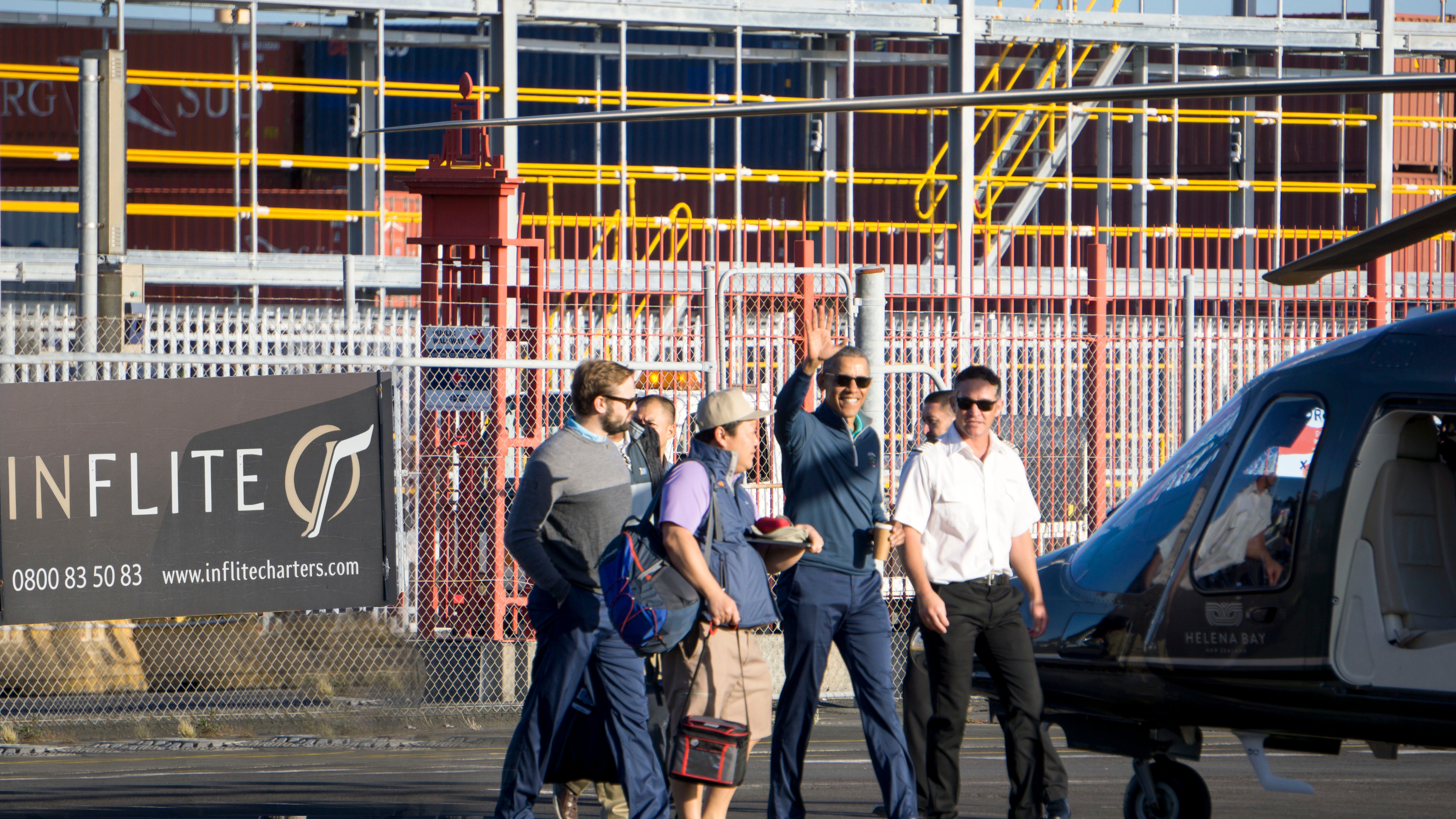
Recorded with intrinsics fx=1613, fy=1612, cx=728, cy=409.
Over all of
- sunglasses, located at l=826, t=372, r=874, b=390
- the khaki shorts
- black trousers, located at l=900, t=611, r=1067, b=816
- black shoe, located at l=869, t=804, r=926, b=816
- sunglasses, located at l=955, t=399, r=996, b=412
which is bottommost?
black shoe, located at l=869, t=804, r=926, b=816

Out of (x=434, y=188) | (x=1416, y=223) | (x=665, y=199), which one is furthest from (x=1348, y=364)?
(x=665, y=199)

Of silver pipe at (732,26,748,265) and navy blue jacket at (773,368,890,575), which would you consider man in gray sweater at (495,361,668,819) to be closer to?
navy blue jacket at (773,368,890,575)

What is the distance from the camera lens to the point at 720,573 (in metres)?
5.74

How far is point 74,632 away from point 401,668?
195cm

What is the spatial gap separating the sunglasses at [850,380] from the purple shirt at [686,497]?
103cm

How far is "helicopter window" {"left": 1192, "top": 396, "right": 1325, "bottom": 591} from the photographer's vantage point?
5.82m

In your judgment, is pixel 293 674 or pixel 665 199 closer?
pixel 293 674

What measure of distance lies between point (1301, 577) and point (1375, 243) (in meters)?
1.33

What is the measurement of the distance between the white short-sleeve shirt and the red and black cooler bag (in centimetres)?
116

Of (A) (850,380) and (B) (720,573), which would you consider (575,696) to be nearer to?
(B) (720,573)

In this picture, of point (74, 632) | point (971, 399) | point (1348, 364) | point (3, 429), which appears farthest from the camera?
point (74, 632)

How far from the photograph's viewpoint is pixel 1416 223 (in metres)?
4.90

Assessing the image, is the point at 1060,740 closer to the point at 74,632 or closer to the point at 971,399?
the point at 971,399

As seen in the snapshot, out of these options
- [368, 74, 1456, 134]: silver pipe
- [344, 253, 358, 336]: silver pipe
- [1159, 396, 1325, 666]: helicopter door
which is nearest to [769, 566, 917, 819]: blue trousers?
[1159, 396, 1325, 666]: helicopter door
